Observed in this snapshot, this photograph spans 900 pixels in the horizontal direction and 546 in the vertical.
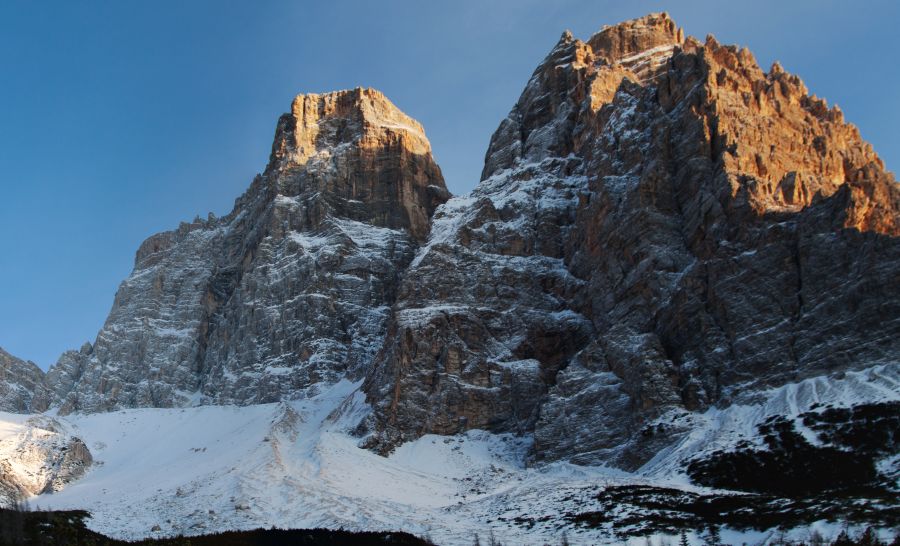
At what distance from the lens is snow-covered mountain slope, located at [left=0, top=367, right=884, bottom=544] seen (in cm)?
9331

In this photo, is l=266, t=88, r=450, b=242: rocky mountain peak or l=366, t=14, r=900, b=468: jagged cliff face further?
l=266, t=88, r=450, b=242: rocky mountain peak

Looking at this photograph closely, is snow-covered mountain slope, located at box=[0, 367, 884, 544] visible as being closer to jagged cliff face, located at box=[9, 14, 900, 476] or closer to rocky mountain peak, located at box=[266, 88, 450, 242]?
jagged cliff face, located at box=[9, 14, 900, 476]

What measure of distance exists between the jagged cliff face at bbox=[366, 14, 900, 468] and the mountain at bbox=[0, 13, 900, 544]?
0.36m

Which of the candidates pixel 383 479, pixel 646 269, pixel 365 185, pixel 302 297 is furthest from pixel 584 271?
pixel 365 185

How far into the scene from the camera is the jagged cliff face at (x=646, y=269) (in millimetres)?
105938

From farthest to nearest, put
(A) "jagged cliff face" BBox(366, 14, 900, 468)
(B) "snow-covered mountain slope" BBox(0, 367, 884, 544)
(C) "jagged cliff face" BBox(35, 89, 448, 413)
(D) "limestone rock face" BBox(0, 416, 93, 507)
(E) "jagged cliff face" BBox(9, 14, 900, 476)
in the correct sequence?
1. (C) "jagged cliff face" BBox(35, 89, 448, 413)
2. (D) "limestone rock face" BBox(0, 416, 93, 507)
3. (E) "jagged cliff face" BBox(9, 14, 900, 476)
4. (A) "jagged cliff face" BBox(366, 14, 900, 468)
5. (B) "snow-covered mountain slope" BBox(0, 367, 884, 544)

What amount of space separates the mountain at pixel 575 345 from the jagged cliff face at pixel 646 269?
1.18 feet

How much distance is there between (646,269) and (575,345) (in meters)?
16.2

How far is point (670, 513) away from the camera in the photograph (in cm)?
8475

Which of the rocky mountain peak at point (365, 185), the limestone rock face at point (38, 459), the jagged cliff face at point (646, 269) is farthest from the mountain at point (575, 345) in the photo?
the limestone rock face at point (38, 459)

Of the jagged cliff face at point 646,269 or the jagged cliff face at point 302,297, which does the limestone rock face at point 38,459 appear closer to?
the jagged cliff face at point 302,297

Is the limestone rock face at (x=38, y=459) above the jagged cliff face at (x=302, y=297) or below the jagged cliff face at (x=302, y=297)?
below

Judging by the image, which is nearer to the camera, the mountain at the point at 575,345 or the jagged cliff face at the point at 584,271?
the mountain at the point at 575,345

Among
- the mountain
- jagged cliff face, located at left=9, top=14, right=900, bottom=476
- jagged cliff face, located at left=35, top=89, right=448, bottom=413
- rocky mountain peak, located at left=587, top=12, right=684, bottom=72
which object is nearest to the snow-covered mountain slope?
the mountain
